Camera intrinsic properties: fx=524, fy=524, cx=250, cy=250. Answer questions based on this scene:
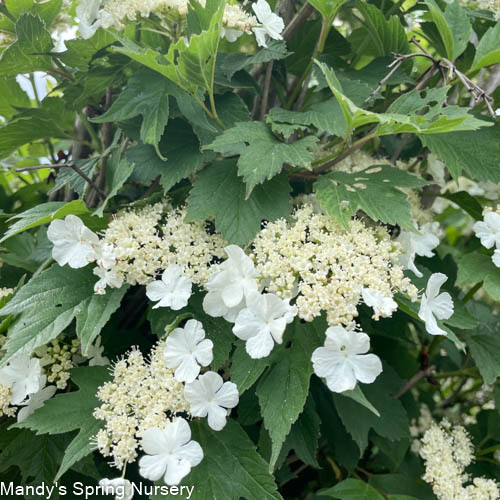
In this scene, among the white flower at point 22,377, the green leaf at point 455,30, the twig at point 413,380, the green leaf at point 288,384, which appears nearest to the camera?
the green leaf at point 288,384

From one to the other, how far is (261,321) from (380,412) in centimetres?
43

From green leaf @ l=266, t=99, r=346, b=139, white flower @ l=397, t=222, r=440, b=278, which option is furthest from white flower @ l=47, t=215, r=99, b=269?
white flower @ l=397, t=222, r=440, b=278

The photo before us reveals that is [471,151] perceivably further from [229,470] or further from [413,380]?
[229,470]

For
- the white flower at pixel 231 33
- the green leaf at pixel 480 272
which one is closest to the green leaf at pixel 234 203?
the white flower at pixel 231 33

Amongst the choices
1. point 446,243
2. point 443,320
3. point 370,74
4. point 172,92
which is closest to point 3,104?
point 172,92

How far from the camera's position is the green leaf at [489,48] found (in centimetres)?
84

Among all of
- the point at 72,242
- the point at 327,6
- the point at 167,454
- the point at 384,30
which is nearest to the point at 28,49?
the point at 72,242

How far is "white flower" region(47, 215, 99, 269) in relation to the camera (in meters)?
0.76

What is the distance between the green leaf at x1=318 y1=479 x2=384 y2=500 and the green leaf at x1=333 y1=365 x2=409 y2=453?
0.06m

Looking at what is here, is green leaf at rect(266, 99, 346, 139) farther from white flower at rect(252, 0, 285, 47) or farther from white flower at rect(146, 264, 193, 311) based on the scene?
white flower at rect(146, 264, 193, 311)

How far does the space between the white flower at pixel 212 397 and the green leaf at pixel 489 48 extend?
0.65m

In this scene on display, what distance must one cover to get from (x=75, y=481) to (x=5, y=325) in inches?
11.7

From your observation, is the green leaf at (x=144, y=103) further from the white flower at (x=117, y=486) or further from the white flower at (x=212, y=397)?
the white flower at (x=117, y=486)

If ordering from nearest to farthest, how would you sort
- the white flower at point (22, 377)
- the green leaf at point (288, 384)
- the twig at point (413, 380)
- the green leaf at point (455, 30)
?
the green leaf at point (288, 384) < the white flower at point (22, 377) < the green leaf at point (455, 30) < the twig at point (413, 380)
